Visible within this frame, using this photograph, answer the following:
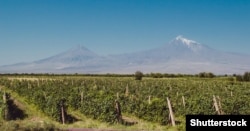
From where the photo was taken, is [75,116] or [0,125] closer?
[0,125]

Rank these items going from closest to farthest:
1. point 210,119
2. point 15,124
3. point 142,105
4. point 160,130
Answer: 1. point 210,119
2. point 15,124
3. point 160,130
4. point 142,105

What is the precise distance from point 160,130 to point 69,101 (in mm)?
14611

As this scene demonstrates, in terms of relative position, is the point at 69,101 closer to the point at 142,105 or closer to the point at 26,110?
the point at 26,110

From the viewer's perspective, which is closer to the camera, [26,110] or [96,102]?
[96,102]

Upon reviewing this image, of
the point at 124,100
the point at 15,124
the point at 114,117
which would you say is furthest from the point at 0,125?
the point at 124,100

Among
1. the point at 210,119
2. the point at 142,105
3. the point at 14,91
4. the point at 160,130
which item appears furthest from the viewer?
the point at 14,91

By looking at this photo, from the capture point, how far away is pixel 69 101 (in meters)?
40.5

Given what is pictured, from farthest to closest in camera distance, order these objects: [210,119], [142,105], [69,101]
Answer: [69,101] < [142,105] < [210,119]

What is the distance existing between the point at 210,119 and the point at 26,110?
27.7 meters

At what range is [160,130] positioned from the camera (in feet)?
91.8

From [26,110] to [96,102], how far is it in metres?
9.35

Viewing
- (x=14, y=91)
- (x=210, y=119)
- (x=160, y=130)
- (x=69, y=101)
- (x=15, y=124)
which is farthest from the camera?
(x=14, y=91)

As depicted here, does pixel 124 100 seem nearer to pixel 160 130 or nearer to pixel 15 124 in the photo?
pixel 160 130

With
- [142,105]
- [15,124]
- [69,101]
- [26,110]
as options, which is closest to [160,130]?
[142,105]
